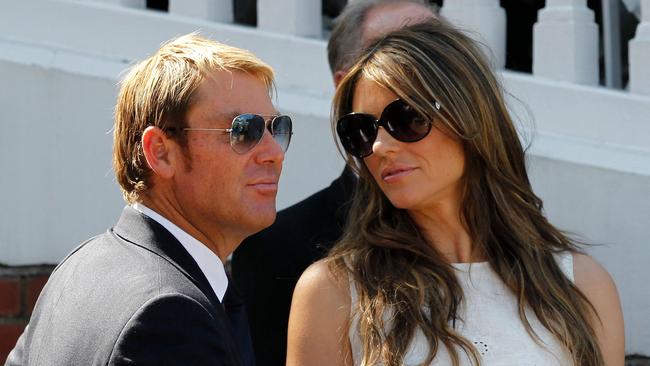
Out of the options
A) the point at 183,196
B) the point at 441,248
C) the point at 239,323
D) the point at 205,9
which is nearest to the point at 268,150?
the point at 183,196

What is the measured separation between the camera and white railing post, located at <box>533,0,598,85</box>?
3.41 m

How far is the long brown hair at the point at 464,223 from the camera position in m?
2.53

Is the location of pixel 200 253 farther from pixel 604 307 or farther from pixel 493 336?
pixel 604 307

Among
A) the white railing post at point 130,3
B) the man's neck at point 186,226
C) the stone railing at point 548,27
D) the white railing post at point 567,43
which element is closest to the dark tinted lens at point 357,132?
A: the man's neck at point 186,226

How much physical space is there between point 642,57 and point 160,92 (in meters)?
1.61

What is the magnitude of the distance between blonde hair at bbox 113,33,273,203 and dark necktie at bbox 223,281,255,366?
0.25m

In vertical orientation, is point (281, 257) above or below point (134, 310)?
below

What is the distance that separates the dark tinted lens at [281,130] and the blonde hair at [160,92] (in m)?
0.10

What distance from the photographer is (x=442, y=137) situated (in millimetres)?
2652

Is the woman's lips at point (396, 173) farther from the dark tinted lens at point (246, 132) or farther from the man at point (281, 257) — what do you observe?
the dark tinted lens at point (246, 132)

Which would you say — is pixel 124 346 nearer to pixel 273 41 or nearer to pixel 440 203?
pixel 440 203

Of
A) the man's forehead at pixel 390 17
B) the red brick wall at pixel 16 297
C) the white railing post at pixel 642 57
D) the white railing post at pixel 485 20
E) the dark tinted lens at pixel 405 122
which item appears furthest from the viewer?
the red brick wall at pixel 16 297

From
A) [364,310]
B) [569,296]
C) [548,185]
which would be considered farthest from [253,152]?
[548,185]

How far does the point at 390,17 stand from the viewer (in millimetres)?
3219
